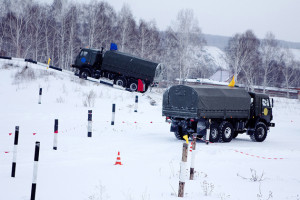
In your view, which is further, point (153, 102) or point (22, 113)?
point (153, 102)

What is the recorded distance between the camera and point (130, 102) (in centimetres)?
2511

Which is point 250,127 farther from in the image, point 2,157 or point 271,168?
point 2,157

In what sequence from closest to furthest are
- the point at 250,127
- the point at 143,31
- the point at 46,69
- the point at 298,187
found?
the point at 298,187, the point at 250,127, the point at 46,69, the point at 143,31

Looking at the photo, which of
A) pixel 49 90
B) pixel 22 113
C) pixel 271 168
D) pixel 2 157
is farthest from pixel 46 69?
pixel 271 168

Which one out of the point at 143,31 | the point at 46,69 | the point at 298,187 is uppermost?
the point at 143,31

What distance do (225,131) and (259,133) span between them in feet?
7.47

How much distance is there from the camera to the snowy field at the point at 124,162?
23.5 ft

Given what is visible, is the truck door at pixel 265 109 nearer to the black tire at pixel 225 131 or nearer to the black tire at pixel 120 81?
the black tire at pixel 225 131

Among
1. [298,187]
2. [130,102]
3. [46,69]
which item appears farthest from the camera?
[46,69]

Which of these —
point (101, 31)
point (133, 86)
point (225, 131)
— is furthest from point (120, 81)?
point (101, 31)

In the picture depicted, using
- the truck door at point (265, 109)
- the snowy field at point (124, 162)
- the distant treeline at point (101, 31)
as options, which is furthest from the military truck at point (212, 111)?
the distant treeline at point (101, 31)

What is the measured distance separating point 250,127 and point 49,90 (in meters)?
14.9

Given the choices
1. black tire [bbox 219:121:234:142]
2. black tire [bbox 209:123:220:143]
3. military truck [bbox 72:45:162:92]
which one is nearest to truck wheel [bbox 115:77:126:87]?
military truck [bbox 72:45:162:92]

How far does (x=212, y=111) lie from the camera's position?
48.8 ft
